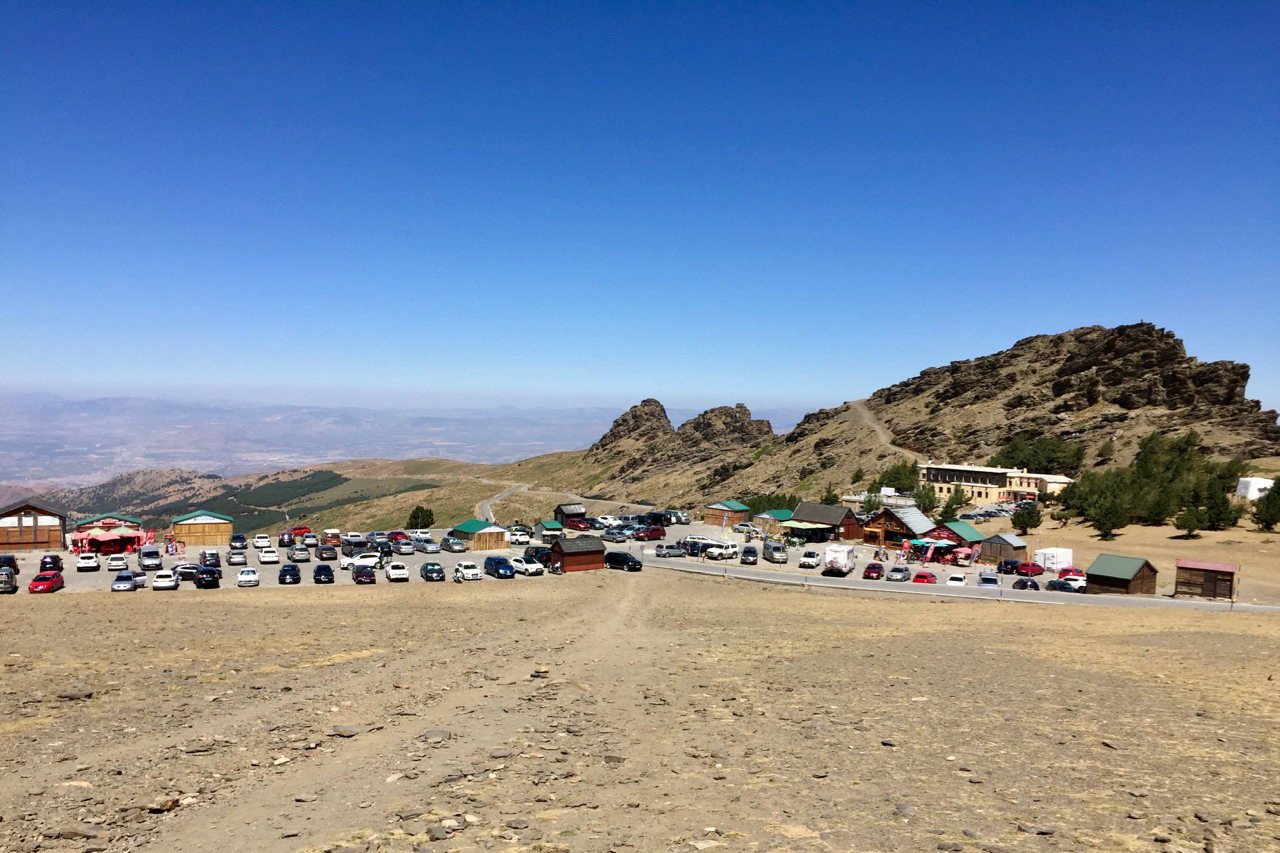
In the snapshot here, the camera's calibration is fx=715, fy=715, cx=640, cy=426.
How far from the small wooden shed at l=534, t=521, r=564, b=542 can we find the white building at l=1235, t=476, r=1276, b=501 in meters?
76.1

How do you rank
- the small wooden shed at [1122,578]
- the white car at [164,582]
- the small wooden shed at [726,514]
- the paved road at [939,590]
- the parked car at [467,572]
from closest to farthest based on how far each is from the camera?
the white car at [164,582]
the paved road at [939,590]
the small wooden shed at [1122,578]
the parked car at [467,572]
the small wooden shed at [726,514]

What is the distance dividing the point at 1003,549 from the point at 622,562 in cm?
3414

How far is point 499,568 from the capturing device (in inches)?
1993

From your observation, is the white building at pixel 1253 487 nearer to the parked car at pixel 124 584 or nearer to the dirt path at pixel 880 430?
the dirt path at pixel 880 430

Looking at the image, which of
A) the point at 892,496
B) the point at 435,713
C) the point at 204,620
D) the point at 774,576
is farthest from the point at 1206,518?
the point at 204,620

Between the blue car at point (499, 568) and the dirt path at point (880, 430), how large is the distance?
91.9 m

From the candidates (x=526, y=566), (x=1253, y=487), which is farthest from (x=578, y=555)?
(x=1253, y=487)

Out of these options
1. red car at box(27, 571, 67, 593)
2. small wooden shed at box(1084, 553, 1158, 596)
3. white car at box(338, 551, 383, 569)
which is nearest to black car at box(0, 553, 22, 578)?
red car at box(27, 571, 67, 593)

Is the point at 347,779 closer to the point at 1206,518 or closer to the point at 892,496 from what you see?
the point at 1206,518

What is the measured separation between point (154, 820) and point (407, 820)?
14.4ft

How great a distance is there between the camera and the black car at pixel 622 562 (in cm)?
5356

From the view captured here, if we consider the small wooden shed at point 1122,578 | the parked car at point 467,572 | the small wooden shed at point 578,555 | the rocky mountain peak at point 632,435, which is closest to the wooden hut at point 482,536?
the small wooden shed at point 578,555

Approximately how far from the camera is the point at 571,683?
2177cm

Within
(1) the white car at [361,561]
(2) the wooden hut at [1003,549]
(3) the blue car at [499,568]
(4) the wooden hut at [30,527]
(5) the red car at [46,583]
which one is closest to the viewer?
(5) the red car at [46,583]
